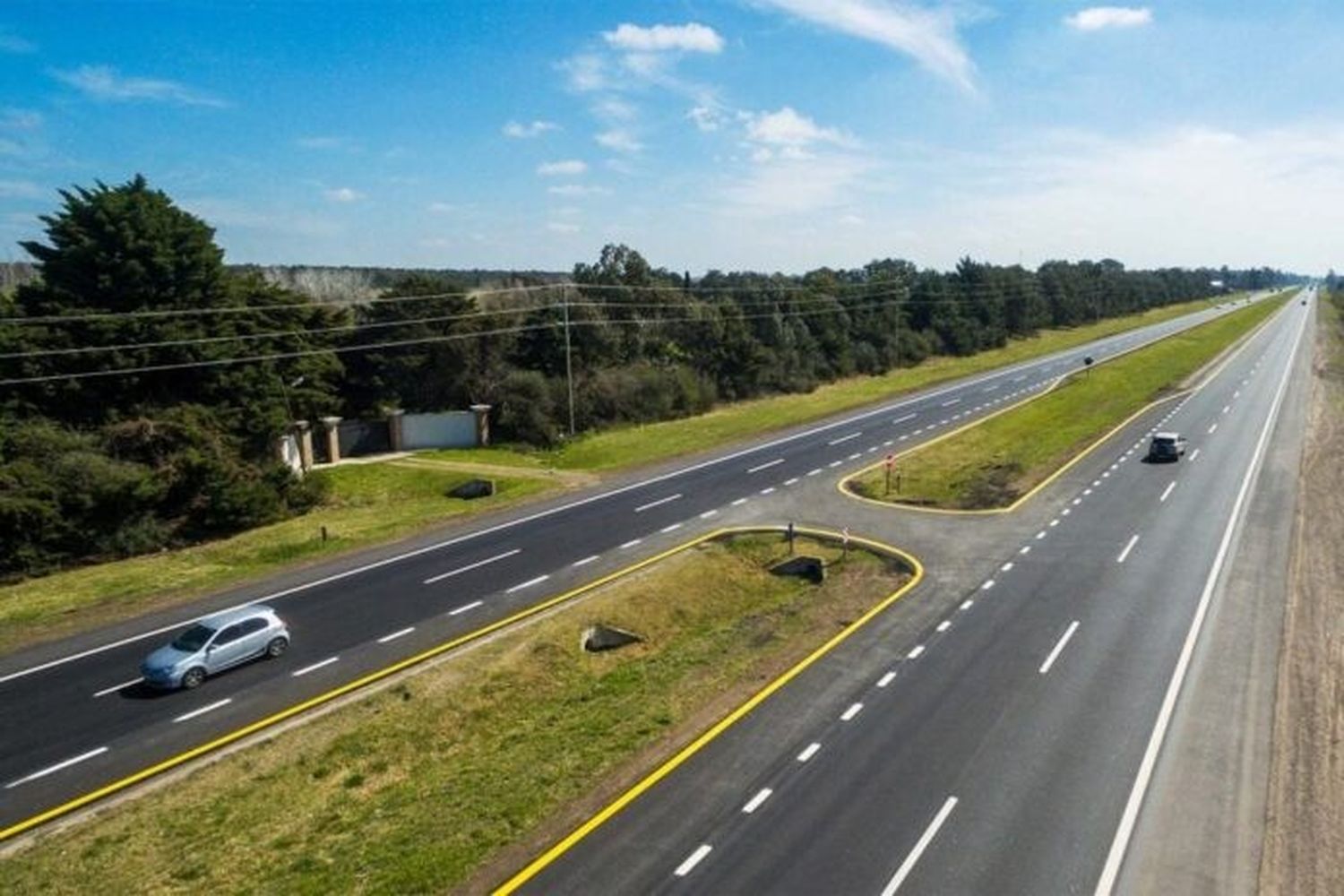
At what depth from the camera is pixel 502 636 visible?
77.7ft

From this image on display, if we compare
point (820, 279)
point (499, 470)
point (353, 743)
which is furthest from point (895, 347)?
point (353, 743)

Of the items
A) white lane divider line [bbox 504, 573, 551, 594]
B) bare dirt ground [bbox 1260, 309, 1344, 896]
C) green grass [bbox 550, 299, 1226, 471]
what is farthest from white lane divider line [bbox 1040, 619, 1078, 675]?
green grass [bbox 550, 299, 1226, 471]

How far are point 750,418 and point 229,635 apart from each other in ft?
147

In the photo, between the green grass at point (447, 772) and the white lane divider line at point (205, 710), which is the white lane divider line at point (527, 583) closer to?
the green grass at point (447, 772)

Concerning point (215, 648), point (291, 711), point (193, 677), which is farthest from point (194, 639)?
point (291, 711)

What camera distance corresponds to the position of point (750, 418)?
62688 mm

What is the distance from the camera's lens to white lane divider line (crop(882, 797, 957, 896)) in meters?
12.8

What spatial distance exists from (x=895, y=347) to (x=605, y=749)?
85.2 m

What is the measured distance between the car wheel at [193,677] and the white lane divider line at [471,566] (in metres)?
8.02

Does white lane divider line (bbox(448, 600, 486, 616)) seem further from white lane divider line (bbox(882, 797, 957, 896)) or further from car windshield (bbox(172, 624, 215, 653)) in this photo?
white lane divider line (bbox(882, 797, 957, 896))

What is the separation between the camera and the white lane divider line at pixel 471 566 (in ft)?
94.2

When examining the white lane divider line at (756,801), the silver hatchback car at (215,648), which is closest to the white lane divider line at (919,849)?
the white lane divider line at (756,801)

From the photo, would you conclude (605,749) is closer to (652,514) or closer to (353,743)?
(353,743)

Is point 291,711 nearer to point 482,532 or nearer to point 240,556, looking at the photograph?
point 240,556
